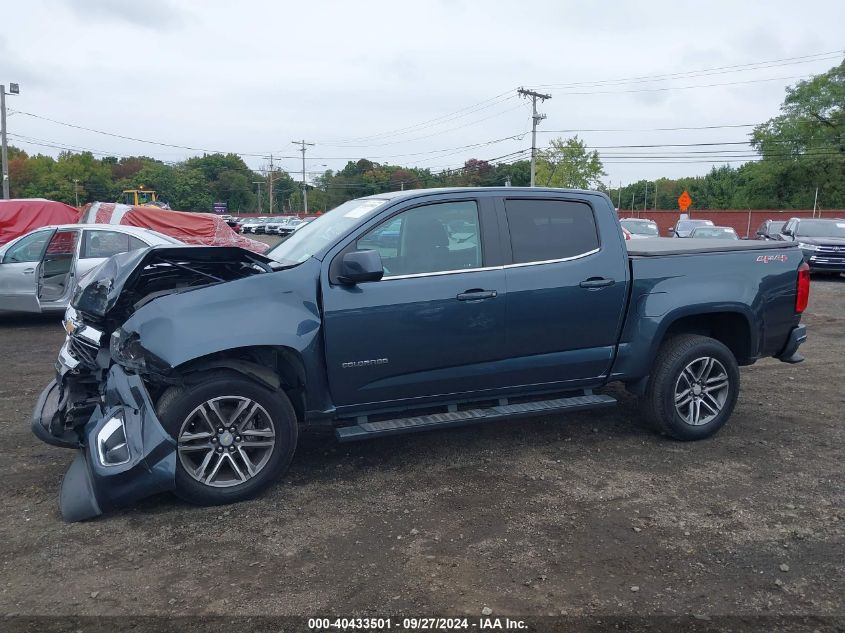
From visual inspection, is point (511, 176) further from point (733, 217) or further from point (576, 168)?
point (733, 217)

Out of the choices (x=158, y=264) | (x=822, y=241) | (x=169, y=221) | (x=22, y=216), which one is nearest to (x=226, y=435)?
(x=158, y=264)

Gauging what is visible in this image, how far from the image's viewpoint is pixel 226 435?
4.21 m

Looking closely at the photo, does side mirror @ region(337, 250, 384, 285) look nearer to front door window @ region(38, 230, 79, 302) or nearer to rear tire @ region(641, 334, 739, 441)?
rear tire @ region(641, 334, 739, 441)

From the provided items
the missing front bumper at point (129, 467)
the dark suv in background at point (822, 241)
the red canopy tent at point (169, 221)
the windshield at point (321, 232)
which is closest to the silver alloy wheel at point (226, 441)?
the missing front bumper at point (129, 467)

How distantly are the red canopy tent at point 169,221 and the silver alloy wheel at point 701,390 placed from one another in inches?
425

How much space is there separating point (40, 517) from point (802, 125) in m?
61.6

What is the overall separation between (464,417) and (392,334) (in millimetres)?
773

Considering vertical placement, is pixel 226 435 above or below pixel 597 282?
below

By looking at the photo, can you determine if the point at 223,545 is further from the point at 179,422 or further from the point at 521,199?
the point at 521,199

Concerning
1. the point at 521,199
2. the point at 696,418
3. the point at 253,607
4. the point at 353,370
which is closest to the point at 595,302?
the point at 521,199

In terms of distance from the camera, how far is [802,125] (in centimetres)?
5453

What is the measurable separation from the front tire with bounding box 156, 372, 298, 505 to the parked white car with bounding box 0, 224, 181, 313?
646cm

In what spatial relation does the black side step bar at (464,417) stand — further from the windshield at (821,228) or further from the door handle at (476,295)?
the windshield at (821,228)

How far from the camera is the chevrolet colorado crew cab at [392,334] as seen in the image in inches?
163
